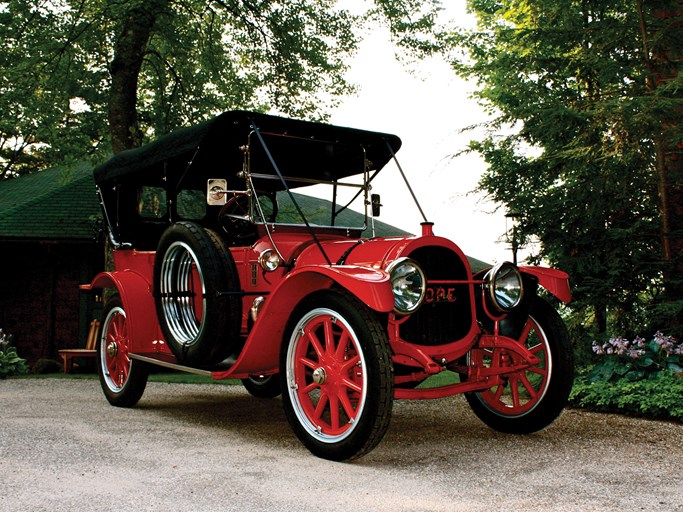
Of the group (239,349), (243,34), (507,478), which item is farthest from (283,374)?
(243,34)

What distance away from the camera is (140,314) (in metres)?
6.67

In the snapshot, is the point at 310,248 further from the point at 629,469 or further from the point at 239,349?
the point at 629,469

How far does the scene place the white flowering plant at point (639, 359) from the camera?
7184 millimetres

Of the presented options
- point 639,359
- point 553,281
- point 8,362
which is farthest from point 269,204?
point 8,362

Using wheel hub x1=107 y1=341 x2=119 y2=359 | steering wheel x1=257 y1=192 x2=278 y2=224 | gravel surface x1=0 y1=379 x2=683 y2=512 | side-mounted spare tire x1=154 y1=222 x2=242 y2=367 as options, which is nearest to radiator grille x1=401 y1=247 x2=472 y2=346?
gravel surface x1=0 y1=379 x2=683 y2=512

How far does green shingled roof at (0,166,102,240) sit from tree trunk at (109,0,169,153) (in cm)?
138

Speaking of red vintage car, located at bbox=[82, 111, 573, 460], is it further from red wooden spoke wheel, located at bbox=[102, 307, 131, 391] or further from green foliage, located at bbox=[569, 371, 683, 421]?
green foliage, located at bbox=[569, 371, 683, 421]

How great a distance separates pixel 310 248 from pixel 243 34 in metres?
11.4

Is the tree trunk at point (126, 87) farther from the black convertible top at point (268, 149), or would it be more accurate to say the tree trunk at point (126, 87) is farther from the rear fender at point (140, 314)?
the rear fender at point (140, 314)

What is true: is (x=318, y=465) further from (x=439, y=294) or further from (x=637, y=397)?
(x=637, y=397)

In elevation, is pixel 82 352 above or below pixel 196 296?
below

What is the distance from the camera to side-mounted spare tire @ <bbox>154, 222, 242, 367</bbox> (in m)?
5.47

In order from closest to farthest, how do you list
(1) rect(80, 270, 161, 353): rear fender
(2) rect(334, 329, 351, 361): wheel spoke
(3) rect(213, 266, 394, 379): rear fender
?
(3) rect(213, 266, 394, 379): rear fender
(2) rect(334, 329, 351, 361): wheel spoke
(1) rect(80, 270, 161, 353): rear fender

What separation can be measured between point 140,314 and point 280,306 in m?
2.14
